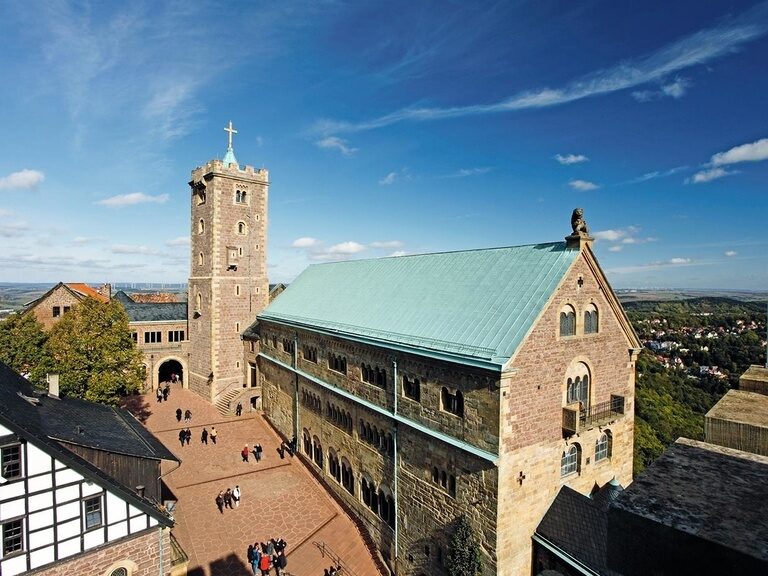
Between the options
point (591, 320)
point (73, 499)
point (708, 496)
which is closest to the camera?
point (708, 496)

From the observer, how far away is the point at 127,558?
1844 centimetres

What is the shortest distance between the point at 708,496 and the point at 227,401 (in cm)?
4499

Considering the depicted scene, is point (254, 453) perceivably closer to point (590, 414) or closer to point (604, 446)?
point (604, 446)

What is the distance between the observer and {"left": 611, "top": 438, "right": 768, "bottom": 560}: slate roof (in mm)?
2191

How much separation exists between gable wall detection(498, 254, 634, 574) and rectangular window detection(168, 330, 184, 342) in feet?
139

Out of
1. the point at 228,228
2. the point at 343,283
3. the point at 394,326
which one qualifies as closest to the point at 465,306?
the point at 394,326

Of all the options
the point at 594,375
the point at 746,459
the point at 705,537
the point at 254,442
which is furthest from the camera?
the point at 254,442

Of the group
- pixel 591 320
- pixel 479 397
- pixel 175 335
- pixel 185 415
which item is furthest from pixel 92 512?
pixel 175 335

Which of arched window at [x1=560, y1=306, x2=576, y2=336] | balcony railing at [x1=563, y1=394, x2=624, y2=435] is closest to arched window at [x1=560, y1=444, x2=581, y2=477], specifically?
balcony railing at [x1=563, y1=394, x2=624, y2=435]

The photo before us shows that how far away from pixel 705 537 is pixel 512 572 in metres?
20.3

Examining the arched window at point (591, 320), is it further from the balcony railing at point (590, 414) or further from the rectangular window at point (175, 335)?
the rectangular window at point (175, 335)

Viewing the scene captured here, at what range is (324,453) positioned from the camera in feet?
102

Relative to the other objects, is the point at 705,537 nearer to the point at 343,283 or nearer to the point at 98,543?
the point at 98,543

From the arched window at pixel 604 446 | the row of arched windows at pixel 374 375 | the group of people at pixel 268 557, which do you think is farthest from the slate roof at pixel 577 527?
the group of people at pixel 268 557
